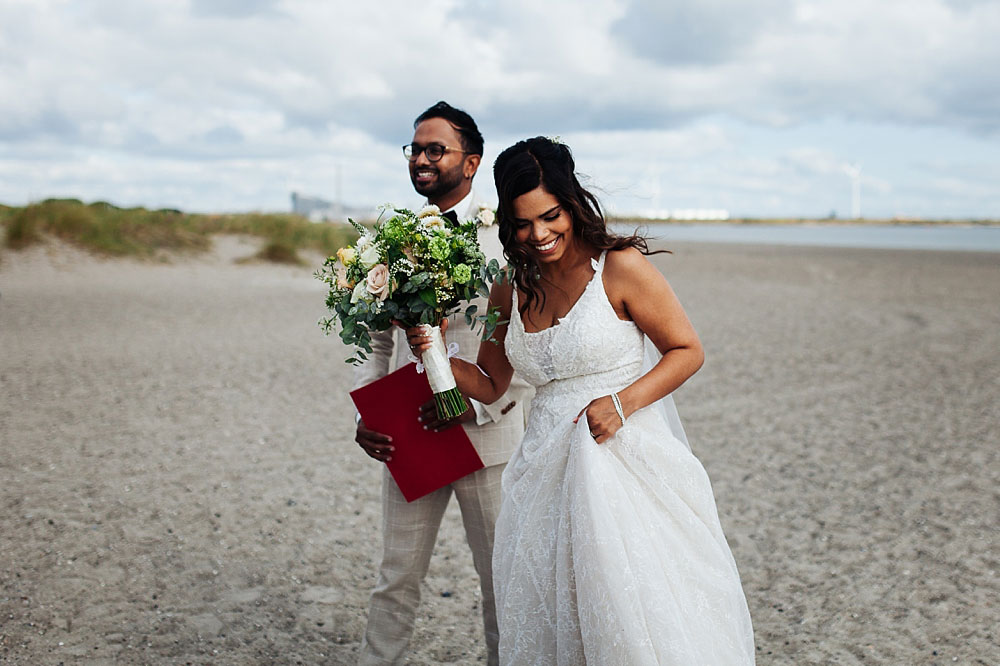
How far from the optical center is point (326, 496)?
6598 mm

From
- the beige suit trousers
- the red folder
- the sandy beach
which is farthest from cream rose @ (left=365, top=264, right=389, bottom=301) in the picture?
the sandy beach

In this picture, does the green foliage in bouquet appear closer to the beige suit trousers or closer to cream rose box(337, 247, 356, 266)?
cream rose box(337, 247, 356, 266)

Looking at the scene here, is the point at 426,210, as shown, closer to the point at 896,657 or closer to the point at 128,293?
the point at 896,657

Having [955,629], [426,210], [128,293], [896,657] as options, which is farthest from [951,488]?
[128,293]

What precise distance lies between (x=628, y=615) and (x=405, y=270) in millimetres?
1302

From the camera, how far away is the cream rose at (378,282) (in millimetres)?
2846

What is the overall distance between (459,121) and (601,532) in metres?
1.69

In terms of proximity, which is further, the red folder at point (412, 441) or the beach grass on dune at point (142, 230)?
the beach grass on dune at point (142, 230)

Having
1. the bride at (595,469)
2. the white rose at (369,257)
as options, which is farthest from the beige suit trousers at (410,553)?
the white rose at (369,257)

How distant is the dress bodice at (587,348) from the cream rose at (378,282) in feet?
1.71

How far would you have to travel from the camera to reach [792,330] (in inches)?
599

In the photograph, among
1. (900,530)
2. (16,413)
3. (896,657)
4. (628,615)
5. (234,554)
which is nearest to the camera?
(628,615)

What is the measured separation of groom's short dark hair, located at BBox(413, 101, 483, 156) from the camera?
11.2 ft

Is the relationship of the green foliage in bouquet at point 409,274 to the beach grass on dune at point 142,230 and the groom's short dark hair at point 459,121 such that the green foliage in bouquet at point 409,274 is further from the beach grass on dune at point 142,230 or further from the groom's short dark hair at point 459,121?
the beach grass on dune at point 142,230
